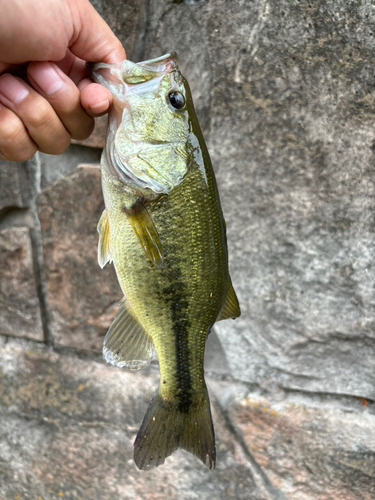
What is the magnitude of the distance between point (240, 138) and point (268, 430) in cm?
73

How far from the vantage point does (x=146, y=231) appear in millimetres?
752

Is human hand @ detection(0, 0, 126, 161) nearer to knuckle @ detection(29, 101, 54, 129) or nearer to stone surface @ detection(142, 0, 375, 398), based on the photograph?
knuckle @ detection(29, 101, 54, 129)

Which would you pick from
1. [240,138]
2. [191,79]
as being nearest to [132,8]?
→ [191,79]

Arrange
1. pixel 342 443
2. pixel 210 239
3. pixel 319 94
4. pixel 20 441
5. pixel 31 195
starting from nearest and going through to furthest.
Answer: pixel 210 239
pixel 319 94
pixel 342 443
pixel 31 195
pixel 20 441

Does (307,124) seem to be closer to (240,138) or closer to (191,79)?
(240,138)

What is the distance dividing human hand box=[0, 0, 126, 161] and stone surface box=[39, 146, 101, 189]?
251 millimetres

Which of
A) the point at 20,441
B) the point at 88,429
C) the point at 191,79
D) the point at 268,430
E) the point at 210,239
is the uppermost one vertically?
the point at 191,79

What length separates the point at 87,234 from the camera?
1136mm

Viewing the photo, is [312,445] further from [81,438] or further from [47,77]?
[47,77]

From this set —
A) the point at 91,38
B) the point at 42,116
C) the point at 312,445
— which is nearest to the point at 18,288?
the point at 42,116

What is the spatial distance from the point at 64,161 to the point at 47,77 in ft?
1.29

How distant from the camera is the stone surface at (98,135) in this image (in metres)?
1.07

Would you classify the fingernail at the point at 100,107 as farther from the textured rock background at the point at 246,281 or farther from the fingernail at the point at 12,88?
the textured rock background at the point at 246,281

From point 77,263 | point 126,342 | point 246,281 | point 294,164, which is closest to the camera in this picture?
point 126,342
